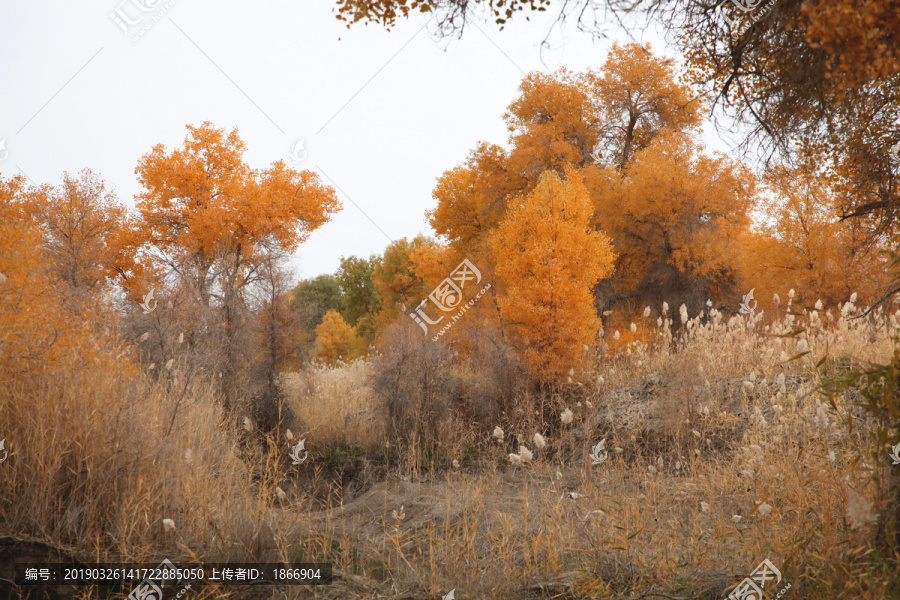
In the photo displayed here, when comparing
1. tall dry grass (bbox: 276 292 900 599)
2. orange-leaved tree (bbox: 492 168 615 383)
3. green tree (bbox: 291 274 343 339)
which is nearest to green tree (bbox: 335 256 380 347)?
green tree (bbox: 291 274 343 339)

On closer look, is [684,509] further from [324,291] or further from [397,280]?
[324,291]

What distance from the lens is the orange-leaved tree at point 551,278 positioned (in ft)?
39.7

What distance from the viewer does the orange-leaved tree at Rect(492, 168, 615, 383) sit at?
12109 millimetres

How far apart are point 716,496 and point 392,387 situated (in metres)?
6.82

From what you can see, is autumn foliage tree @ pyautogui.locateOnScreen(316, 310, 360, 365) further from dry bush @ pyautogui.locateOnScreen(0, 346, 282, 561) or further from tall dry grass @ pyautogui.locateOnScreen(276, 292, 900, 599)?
dry bush @ pyautogui.locateOnScreen(0, 346, 282, 561)

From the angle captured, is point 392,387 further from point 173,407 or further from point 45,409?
point 45,409

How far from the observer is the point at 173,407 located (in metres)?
5.89

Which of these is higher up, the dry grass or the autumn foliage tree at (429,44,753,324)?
the autumn foliage tree at (429,44,753,324)

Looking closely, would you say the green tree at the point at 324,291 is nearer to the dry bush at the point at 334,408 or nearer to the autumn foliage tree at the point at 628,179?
the autumn foliage tree at the point at 628,179

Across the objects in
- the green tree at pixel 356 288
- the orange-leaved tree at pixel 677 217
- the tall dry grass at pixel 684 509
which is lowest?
the tall dry grass at pixel 684 509

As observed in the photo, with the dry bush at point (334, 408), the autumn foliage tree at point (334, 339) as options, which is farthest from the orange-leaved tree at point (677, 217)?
the autumn foliage tree at point (334, 339)

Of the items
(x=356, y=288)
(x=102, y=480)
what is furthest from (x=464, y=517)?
(x=356, y=288)

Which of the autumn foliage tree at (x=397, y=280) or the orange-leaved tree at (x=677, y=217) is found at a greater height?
the autumn foliage tree at (x=397, y=280)

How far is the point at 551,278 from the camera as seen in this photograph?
12227 millimetres
